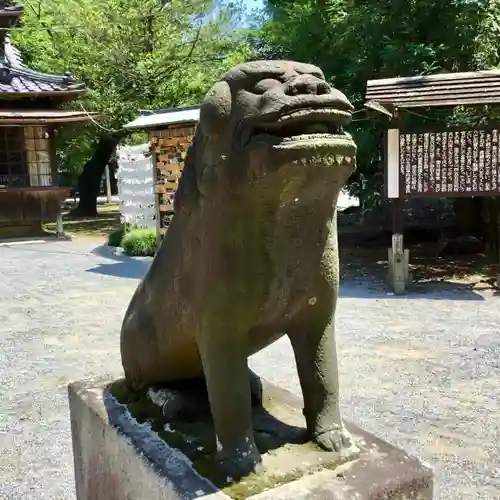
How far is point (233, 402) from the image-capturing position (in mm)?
1892

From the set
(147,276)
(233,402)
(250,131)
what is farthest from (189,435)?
(250,131)

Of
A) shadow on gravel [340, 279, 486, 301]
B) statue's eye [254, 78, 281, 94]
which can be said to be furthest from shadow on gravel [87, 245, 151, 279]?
statue's eye [254, 78, 281, 94]

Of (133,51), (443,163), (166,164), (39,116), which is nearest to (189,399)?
(443,163)

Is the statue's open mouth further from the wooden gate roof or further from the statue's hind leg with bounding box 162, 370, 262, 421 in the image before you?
the wooden gate roof

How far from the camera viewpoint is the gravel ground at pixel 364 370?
371cm

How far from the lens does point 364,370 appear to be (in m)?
5.22

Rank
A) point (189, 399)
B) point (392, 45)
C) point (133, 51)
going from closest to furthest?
1. point (189, 399)
2. point (392, 45)
3. point (133, 51)

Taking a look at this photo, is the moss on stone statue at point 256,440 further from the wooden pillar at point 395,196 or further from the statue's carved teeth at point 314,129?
the wooden pillar at point 395,196

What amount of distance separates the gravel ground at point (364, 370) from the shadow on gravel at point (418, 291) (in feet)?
0.10

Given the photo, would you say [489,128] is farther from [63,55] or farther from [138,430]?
[63,55]

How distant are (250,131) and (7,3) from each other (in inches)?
678

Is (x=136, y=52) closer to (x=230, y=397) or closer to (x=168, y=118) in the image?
(x=168, y=118)

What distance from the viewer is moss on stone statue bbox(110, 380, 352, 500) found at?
1911 millimetres

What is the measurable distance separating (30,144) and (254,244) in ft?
49.3
